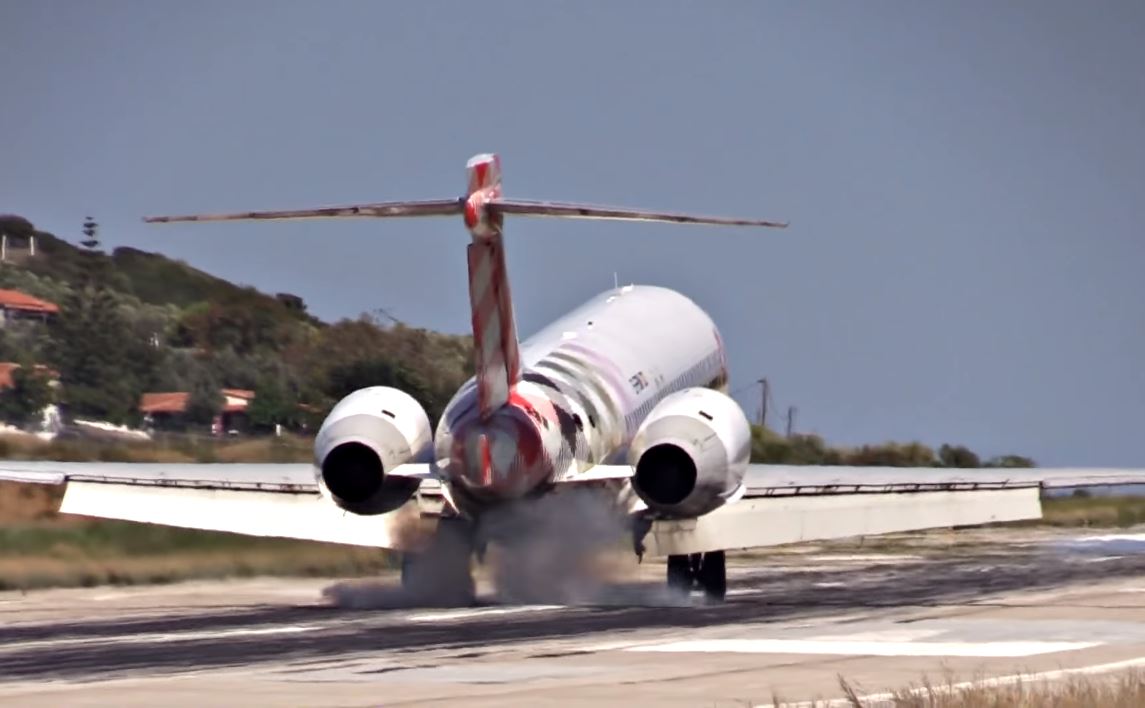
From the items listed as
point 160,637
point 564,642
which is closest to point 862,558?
point 160,637

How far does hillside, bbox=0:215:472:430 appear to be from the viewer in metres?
45.1

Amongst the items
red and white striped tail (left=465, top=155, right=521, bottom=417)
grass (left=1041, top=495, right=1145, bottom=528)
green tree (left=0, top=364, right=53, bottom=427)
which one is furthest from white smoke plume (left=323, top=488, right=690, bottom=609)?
grass (left=1041, top=495, right=1145, bottom=528)

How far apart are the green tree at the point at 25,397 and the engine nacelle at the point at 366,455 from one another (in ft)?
56.5

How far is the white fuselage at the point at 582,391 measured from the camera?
2797 centimetres

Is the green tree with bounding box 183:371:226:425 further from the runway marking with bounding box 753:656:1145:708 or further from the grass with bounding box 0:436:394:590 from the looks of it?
the runway marking with bounding box 753:656:1145:708

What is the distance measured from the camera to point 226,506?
102 feet

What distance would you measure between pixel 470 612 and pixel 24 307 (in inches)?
1024

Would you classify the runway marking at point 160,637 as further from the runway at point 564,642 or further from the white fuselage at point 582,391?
the white fuselage at point 582,391

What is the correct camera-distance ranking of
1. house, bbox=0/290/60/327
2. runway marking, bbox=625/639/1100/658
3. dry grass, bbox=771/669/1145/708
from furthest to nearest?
house, bbox=0/290/60/327 < runway marking, bbox=625/639/1100/658 < dry grass, bbox=771/669/1145/708

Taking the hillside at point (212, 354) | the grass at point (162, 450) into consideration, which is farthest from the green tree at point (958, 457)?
the grass at point (162, 450)

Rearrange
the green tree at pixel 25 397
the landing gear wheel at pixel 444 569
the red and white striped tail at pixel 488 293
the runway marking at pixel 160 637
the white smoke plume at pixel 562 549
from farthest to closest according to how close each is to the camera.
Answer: the green tree at pixel 25 397 → the landing gear wheel at pixel 444 569 → the white smoke plume at pixel 562 549 → the red and white striped tail at pixel 488 293 → the runway marking at pixel 160 637

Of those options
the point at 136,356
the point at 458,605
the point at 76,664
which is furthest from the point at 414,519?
the point at 136,356

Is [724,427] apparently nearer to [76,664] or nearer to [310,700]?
[76,664]

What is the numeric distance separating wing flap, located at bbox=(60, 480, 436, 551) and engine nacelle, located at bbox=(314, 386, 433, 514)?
150 centimetres
